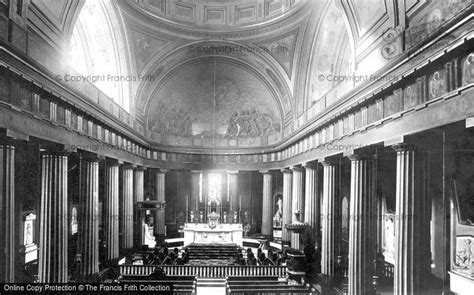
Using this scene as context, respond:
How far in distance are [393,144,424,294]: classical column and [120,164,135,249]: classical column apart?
1437cm

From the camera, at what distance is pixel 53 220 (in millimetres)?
11109

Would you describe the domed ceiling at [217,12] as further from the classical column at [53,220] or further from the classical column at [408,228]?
the classical column at [408,228]

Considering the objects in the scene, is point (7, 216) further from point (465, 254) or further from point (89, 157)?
point (465, 254)

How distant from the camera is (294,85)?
73.3 feet

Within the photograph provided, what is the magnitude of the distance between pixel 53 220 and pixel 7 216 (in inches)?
116

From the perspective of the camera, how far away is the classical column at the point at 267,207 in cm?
2695

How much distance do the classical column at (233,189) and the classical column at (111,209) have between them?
11.3 metres

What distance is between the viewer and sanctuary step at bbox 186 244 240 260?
2036 centimetres

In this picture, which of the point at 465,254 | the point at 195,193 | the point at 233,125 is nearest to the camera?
the point at 465,254

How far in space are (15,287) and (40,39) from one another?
19.5 feet

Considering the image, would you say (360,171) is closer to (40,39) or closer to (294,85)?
(40,39)

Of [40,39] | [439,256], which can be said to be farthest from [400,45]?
[40,39]

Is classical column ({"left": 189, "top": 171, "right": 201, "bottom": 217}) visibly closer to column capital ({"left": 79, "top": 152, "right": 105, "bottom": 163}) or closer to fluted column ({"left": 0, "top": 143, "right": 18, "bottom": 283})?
column capital ({"left": 79, "top": 152, "right": 105, "bottom": 163})

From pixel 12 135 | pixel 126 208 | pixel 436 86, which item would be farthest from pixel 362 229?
pixel 126 208
